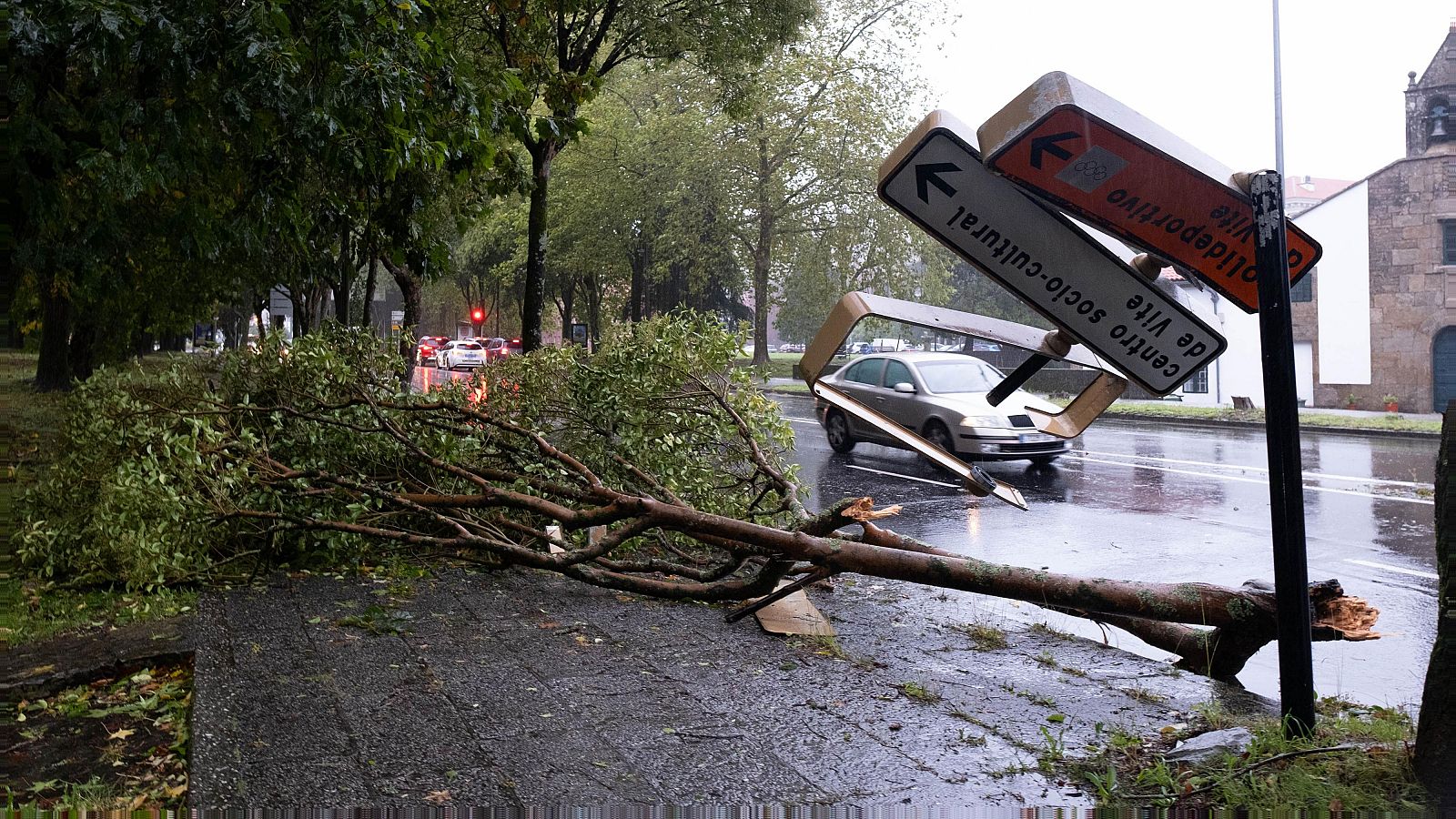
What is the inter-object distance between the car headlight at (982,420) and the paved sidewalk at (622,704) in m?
8.63

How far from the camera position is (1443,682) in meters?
2.60

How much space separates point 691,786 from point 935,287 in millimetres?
27810

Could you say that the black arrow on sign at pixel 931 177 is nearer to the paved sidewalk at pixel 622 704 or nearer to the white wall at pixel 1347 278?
the paved sidewalk at pixel 622 704

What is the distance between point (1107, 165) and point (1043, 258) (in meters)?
0.34

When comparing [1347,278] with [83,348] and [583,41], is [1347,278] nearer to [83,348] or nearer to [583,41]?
[583,41]

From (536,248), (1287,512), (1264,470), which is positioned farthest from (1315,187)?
(1287,512)

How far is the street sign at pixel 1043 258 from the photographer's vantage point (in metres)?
2.70

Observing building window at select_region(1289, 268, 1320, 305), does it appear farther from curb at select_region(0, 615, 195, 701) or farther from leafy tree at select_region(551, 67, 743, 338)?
curb at select_region(0, 615, 195, 701)

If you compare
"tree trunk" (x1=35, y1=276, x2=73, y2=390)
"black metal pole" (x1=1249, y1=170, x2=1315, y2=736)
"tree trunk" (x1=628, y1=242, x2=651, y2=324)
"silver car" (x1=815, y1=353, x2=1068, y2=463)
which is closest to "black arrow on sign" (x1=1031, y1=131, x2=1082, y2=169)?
"black metal pole" (x1=1249, y1=170, x2=1315, y2=736)

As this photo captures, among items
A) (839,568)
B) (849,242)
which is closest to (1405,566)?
(839,568)

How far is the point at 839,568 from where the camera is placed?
14.4 feet

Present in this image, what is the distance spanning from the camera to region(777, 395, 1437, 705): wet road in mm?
6124

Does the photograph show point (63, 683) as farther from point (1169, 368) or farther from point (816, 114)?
point (816, 114)

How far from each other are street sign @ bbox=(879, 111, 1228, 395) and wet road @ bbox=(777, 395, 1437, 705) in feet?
9.66
